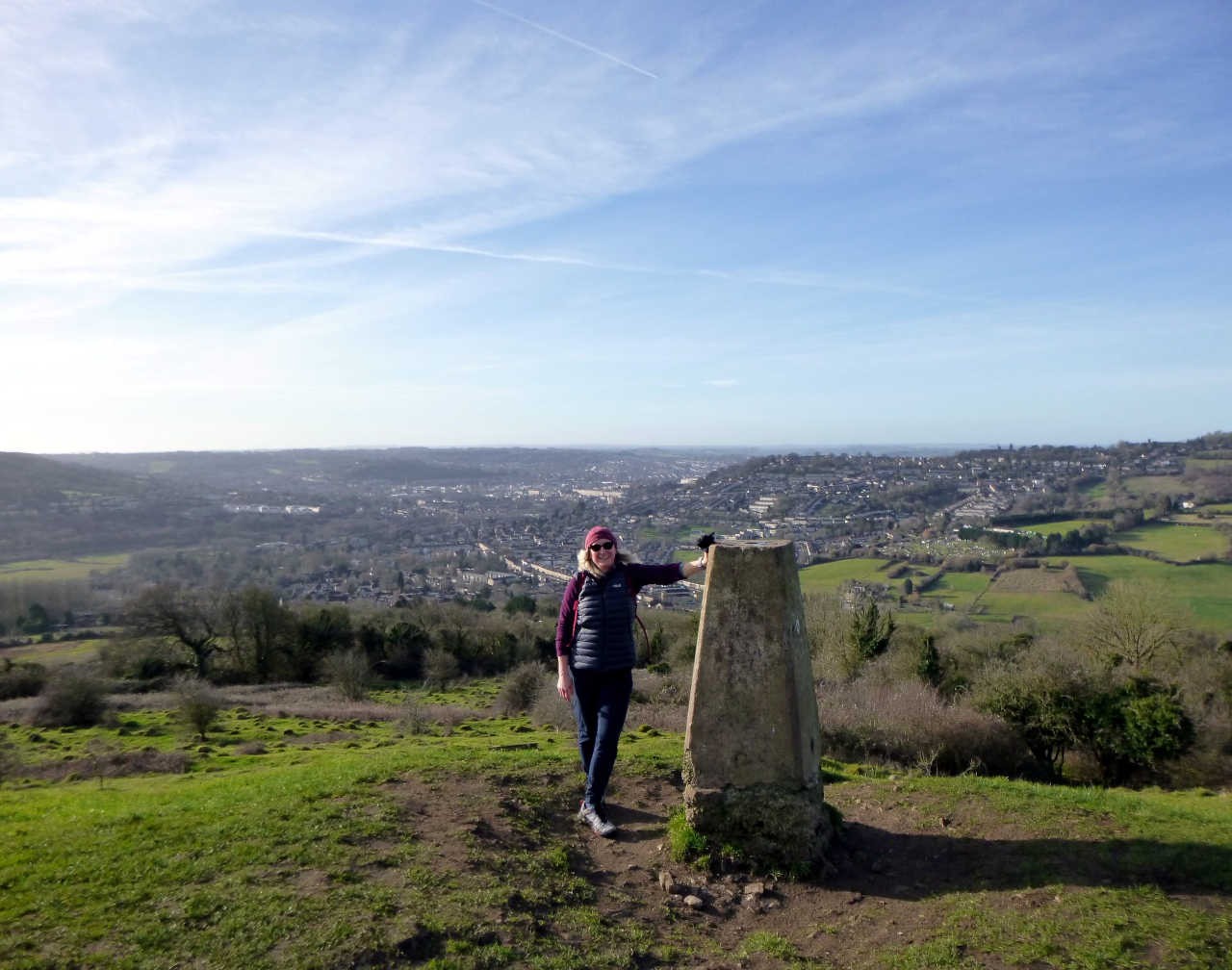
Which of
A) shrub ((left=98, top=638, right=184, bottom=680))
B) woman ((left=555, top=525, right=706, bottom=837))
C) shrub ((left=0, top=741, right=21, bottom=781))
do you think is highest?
woman ((left=555, top=525, right=706, bottom=837))

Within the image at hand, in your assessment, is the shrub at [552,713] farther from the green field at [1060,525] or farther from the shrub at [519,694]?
the green field at [1060,525]

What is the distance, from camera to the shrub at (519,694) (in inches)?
1243

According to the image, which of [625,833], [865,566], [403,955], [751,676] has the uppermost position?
[751,676]

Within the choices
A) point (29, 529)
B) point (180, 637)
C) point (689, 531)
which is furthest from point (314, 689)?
point (29, 529)

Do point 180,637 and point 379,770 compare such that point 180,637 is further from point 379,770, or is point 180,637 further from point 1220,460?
point 1220,460

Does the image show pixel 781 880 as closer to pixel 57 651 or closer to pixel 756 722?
pixel 756 722

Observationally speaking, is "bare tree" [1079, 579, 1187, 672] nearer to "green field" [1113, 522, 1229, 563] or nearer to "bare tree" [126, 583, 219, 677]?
"green field" [1113, 522, 1229, 563]

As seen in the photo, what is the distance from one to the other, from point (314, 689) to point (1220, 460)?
281ft

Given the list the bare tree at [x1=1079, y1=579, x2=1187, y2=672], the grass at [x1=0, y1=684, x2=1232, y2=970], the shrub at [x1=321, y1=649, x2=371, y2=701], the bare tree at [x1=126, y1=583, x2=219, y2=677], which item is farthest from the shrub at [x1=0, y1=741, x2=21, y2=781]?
the bare tree at [x1=1079, y1=579, x2=1187, y2=672]

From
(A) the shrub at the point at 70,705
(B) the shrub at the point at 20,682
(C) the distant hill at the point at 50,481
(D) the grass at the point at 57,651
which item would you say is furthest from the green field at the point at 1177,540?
(C) the distant hill at the point at 50,481

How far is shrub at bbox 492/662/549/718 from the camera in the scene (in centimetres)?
3158

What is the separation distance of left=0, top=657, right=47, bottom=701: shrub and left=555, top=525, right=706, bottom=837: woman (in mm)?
38227

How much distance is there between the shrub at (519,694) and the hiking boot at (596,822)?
2369 centimetres

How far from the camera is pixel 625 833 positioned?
7.47m
